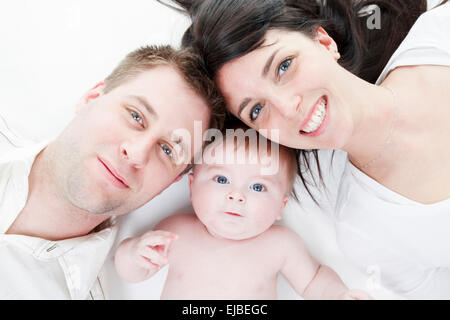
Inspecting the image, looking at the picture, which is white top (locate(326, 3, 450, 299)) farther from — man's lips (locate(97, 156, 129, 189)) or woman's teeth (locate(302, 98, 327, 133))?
man's lips (locate(97, 156, 129, 189))

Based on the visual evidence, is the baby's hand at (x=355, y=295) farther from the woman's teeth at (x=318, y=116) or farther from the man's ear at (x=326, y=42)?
the man's ear at (x=326, y=42)

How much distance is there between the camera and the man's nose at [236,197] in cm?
148

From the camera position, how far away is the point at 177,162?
1465 millimetres

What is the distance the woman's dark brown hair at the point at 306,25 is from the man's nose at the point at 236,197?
Answer: 1.24ft

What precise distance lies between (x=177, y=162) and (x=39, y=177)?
0.50m

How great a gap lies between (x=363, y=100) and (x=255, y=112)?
0.36 m

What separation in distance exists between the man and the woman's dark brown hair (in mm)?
114

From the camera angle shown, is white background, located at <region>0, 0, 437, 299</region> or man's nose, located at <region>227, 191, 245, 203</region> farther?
white background, located at <region>0, 0, 437, 299</region>

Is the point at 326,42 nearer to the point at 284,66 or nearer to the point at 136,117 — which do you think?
the point at 284,66

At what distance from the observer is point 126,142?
132 cm

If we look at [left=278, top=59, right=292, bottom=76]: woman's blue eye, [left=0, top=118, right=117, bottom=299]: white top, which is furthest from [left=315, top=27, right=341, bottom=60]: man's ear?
[left=0, top=118, right=117, bottom=299]: white top

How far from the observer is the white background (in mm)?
1762

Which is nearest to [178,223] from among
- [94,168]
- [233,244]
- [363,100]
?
[233,244]

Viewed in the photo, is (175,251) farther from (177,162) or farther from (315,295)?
(315,295)
